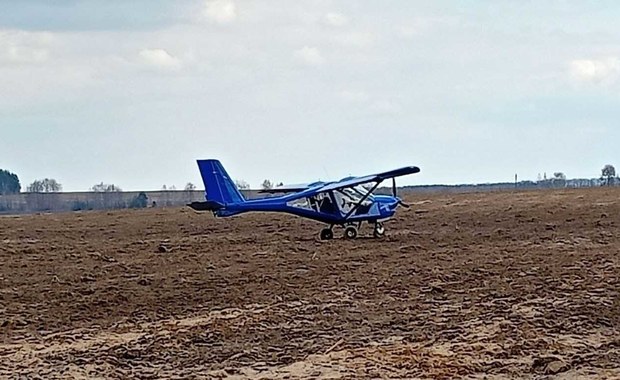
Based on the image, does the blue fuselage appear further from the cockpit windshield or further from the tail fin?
the tail fin

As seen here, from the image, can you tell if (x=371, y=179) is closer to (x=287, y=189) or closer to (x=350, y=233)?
(x=350, y=233)

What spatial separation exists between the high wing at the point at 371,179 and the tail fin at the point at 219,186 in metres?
2.50

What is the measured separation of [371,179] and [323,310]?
499 inches

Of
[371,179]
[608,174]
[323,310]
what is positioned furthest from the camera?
[608,174]

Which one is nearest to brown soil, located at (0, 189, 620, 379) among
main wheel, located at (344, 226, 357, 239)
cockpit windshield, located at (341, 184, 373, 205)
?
main wheel, located at (344, 226, 357, 239)

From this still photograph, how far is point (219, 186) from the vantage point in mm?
25906

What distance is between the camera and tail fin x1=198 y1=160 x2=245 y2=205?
25.8 m

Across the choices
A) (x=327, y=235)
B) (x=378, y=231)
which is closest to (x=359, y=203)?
(x=378, y=231)

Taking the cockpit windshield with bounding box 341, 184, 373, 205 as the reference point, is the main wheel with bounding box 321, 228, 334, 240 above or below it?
below

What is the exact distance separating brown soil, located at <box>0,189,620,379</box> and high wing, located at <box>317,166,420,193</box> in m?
2.02

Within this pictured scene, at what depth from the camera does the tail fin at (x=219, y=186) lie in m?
25.8

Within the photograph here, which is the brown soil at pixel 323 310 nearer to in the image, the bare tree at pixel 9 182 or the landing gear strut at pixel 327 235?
the landing gear strut at pixel 327 235

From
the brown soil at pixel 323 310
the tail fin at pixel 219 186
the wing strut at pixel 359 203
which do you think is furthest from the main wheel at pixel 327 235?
the tail fin at pixel 219 186

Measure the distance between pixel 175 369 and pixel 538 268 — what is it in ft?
27.1
